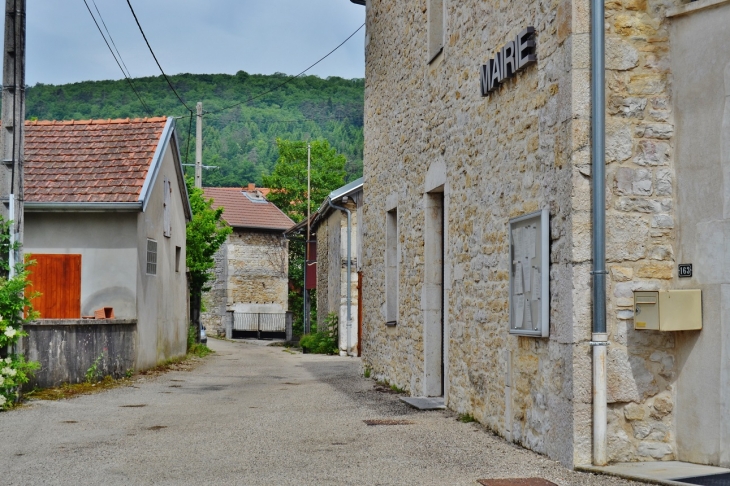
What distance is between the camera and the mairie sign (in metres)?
6.78

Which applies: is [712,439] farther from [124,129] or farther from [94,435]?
[124,129]

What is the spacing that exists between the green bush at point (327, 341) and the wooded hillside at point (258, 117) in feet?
103

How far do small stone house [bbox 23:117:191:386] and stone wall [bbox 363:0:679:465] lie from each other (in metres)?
6.46

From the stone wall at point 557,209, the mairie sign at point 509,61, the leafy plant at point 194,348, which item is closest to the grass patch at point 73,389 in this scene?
the stone wall at point 557,209

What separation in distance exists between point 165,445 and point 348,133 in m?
60.9

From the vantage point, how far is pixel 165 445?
7.07 meters

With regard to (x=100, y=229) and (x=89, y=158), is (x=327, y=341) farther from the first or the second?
(x=100, y=229)

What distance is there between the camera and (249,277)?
42.8 meters

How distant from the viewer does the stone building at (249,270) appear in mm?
42344

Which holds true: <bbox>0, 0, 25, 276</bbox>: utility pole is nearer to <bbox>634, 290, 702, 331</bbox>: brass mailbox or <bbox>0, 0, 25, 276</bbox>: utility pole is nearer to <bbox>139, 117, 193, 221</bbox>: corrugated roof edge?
<bbox>139, 117, 193, 221</bbox>: corrugated roof edge

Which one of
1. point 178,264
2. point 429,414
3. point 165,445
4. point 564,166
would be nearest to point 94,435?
point 165,445

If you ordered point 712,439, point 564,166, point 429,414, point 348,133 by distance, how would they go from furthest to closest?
point 348,133 < point 429,414 < point 564,166 < point 712,439

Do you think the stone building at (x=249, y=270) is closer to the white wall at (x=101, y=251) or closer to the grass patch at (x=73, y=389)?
the white wall at (x=101, y=251)

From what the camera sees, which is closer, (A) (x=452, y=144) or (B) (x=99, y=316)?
(A) (x=452, y=144)
